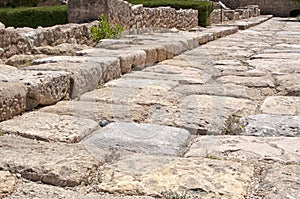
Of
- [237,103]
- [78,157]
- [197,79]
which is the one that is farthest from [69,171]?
[197,79]

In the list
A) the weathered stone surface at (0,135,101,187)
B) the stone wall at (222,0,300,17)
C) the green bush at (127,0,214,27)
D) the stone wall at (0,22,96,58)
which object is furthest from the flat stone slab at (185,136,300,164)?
the stone wall at (222,0,300,17)

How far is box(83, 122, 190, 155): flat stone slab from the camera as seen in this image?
2389 mm

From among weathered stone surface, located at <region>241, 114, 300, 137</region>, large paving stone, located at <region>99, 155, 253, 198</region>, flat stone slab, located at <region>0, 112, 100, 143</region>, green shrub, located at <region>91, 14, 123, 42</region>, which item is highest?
green shrub, located at <region>91, 14, 123, 42</region>

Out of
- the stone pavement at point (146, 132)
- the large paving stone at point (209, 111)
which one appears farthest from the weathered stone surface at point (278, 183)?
the large paving stone at point (209, 111)

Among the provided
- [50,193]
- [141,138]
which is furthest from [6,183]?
[141,138]

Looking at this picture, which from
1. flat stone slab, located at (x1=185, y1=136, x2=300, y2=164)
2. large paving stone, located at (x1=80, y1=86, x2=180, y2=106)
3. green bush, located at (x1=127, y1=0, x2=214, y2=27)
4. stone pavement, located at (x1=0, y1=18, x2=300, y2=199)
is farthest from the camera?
green bush, located at (x1=127, y1=0, x2=214, y2=27)

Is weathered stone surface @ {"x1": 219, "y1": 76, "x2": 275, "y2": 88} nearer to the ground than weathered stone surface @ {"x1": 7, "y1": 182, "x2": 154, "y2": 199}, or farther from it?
nearer to the ground

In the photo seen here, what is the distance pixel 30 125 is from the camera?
2598mm

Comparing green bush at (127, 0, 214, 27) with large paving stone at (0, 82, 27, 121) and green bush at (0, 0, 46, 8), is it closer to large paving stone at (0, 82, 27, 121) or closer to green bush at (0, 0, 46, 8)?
green bush at (0, 0, 46, 8)

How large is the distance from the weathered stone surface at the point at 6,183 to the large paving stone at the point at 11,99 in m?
0.79

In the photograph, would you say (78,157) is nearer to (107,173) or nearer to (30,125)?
(107,173)

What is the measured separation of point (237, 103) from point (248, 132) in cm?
72

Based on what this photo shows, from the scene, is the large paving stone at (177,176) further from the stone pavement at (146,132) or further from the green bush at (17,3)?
the green bush at (17,3)

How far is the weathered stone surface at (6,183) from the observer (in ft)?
5.94
